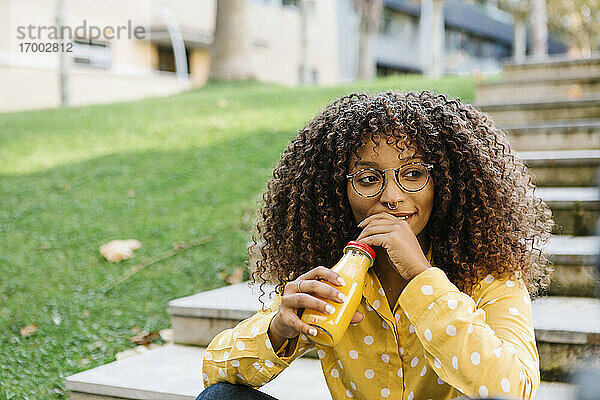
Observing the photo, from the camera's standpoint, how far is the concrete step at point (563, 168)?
362cm

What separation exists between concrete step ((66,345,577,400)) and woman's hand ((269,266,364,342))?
74 centimetres

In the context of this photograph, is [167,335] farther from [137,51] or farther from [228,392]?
[137,51]

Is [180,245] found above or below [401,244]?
below

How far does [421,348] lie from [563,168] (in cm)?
234

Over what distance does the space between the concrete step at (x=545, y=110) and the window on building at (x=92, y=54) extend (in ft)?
52.1

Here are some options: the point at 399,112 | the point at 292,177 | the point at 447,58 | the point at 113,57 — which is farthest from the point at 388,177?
the point at 447,58

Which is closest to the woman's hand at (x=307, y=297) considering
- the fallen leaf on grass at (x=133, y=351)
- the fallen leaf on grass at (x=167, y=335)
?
the fallen leaf on grass at (x=133, y=351)

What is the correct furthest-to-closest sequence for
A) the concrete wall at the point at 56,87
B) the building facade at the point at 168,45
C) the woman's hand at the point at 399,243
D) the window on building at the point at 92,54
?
1. the window on building at the point at 92,54
2. the building facade at the point at 168,45
3. the concrete wall at the point at 56,87
4. the woman's hand at the point at 399,243

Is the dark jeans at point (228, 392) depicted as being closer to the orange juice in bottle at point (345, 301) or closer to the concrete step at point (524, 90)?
the orange juice in bottle at point (345, 301)

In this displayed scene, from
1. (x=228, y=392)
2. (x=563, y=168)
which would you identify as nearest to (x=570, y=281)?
(x=563, y=168)

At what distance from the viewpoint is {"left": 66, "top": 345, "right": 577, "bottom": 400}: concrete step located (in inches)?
89.7

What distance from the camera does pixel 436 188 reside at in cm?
175

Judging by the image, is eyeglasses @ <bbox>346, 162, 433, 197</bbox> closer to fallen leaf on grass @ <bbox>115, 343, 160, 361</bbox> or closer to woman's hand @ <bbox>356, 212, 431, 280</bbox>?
woman's hand @ <bbox>356, 212, 431, 280</bbox>

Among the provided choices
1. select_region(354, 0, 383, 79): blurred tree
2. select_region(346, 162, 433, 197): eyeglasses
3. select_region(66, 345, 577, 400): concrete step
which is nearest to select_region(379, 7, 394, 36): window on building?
select_region(354, 0, 383, 79): blurred tree
